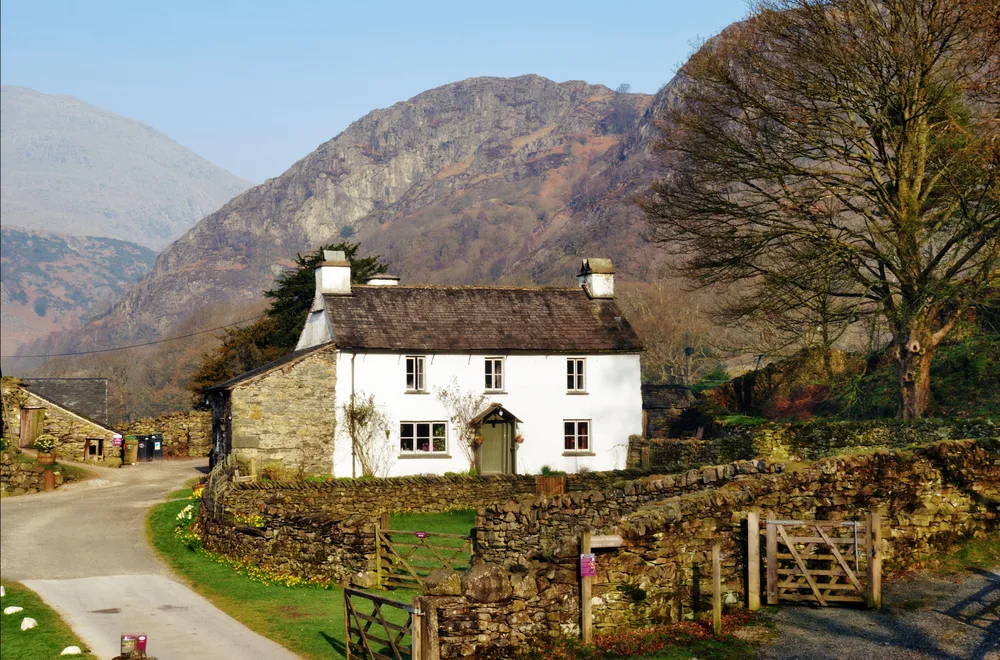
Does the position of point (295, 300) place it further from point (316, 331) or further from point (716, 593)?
point (716, 593)

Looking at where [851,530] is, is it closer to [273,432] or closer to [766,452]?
[766,452]

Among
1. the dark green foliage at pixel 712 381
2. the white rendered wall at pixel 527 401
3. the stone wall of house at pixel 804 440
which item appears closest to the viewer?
the stone wall of house at pixel 804 440

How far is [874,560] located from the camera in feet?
50.4

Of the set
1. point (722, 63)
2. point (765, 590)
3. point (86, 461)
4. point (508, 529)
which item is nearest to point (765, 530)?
point (765, 590)

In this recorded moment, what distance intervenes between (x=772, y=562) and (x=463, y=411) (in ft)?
85.1

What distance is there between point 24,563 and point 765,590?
21106 millimetres

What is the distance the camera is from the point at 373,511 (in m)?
34.1

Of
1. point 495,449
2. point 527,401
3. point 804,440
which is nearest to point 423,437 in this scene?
point 495,449

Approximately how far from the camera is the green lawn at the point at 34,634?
18.4 m

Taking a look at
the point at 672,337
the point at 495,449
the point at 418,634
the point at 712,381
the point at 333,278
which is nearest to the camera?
the point at 418,634

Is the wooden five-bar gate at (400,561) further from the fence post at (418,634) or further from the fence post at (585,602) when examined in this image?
the fence post at (418,634)

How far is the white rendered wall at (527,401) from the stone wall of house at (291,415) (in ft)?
1.57

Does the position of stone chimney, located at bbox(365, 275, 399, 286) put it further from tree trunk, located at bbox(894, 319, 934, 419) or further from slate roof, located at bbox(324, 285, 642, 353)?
tree trunk, located at bbox(894, 319, 934, 419)

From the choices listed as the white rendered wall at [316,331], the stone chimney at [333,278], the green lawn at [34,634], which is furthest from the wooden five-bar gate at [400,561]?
the stone chimney at [333,278]
